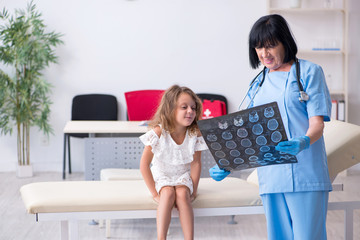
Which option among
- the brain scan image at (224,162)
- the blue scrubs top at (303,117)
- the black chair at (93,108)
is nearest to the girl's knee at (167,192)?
the brain scan image at (224,162)

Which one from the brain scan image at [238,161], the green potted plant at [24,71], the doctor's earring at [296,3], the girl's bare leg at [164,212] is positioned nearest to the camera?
the brain scan image at [238,161]

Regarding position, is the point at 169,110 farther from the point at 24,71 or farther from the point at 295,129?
the point at 24,71

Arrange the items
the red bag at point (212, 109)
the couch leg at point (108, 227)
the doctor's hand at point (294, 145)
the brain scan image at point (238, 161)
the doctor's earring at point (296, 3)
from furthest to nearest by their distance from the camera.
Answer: the doctor's earring at point (296, 3), the red bag at point (212, 109), the couch leg at point (108, 227), the brain scan image at point (238, 161), the doctor's hand at point (294, 145)

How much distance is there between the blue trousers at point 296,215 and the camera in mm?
1811

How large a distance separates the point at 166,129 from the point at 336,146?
84cm

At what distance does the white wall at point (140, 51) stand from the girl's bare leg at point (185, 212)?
122 inches

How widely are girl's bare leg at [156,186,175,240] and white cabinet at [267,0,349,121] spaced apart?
3.33 metres

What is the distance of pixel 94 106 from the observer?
5219 mm

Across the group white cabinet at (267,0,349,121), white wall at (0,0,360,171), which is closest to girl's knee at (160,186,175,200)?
white wall at (0,0,360,171)

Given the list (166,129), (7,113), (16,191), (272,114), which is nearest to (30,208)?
(166,129)

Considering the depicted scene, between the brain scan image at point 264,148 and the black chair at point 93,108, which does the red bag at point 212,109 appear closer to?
the black chair at point 93,108

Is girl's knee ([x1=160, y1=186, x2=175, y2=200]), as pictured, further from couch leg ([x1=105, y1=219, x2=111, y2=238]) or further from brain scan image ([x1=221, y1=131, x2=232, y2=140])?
couch leg ([x1=105, y1=219, x2=111, y2=238])

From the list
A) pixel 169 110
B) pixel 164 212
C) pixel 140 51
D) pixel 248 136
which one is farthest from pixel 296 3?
pixel 248 136

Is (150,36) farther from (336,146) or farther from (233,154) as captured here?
(233,154)
